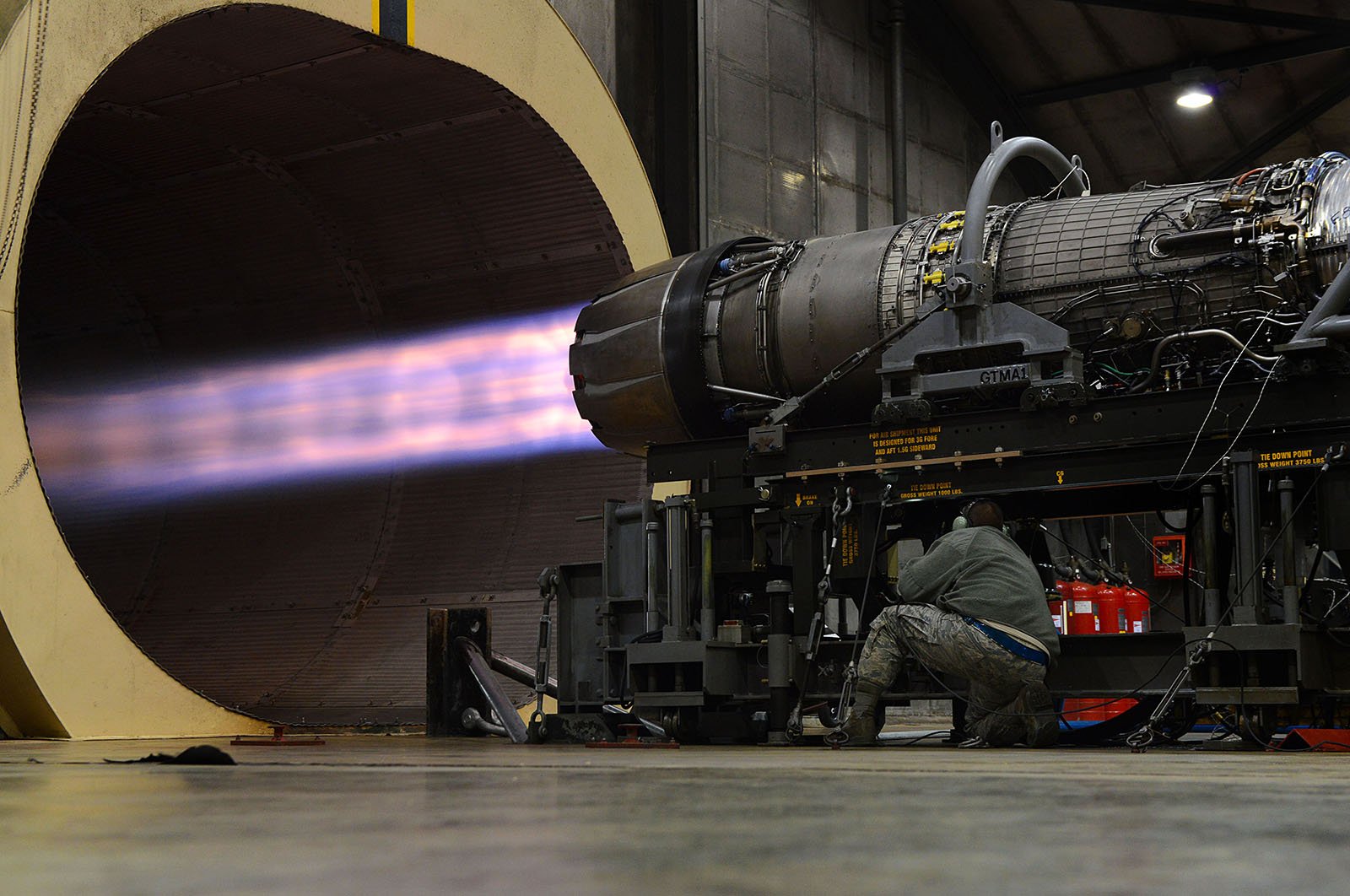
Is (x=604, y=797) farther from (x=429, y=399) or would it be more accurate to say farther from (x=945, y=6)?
(x=945, y=6)

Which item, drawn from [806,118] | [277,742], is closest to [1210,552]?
[277,742]

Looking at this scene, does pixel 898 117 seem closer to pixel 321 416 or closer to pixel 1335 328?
pixel 321 416

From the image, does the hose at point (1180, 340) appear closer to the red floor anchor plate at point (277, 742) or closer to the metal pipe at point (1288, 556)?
the metal pipe at point (1288, 556)

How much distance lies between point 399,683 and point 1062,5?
452 inches

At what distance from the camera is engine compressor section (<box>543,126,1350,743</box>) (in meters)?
6.71

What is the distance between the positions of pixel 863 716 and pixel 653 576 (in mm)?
1692

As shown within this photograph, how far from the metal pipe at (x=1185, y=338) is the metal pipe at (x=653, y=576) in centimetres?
269

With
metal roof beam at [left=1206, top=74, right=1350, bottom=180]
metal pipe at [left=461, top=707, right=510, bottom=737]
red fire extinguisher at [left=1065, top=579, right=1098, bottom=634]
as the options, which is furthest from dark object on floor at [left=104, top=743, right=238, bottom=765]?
metal roof beam at [left=1206, top=74, right=1350, bottom=180]

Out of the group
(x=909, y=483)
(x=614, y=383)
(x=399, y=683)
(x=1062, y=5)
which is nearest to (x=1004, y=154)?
(x=909, y=483)

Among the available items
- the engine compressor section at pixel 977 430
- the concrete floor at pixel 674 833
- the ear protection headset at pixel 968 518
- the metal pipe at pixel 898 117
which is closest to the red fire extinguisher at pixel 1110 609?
the metal pipe at pixel 898 117

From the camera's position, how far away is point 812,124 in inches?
630

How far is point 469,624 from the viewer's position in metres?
9.70

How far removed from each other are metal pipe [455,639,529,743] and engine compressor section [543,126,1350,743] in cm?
31

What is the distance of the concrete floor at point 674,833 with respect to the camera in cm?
129
